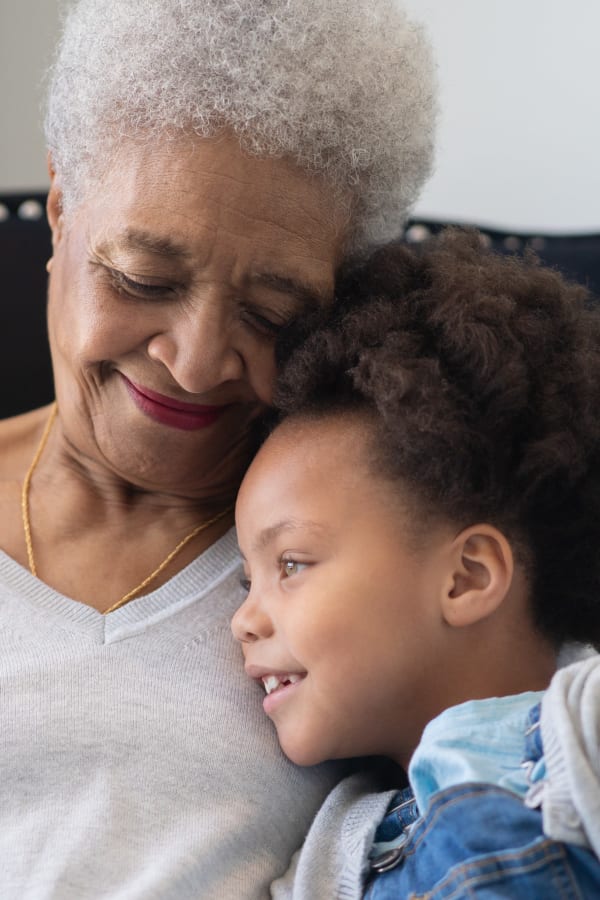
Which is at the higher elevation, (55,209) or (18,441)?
(55,209)

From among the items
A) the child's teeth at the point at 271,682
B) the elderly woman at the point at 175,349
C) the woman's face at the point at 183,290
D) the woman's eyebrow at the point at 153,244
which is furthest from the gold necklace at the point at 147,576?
the woman's eyebrow at the point at 153,244

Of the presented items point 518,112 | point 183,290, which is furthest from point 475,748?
point 518,112

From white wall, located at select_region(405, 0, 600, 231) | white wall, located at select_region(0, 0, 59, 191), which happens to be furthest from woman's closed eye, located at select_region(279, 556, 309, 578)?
white wall, located at select_region(0, 0, 59, 191)

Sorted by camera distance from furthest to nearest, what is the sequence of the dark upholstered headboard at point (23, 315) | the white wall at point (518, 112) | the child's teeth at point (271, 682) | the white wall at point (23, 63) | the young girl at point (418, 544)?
the white wall at point (23, 63)
the white wall at point (518, 112)
the dark upholstered headboard at point (23, 315)
the child's teeth at point (271, 682)
the young girl at point (418, 544)

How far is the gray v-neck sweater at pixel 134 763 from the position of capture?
1188mm

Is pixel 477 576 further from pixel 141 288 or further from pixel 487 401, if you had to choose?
pixel 141 288

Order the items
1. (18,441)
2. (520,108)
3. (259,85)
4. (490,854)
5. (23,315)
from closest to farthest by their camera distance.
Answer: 1. (490,854)
2. (259,85)
3. (18,441)
4. (23,315)
5. (520,108)

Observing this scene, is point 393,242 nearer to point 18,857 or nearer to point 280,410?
point 280,410

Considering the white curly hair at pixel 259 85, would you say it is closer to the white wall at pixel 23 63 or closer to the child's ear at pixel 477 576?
the child's ear at pixel 477 576

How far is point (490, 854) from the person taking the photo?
39.3 inches

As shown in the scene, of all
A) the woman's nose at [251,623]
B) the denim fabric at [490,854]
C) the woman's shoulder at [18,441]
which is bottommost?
the woman's shoulder at [18,441]

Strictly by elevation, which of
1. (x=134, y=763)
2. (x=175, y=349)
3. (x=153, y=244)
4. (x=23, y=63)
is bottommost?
(x=134, y=763)

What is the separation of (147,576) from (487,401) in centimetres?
52

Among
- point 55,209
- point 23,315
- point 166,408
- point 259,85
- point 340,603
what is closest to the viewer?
point 340,603
